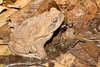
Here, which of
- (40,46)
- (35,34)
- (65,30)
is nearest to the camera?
(35,34)

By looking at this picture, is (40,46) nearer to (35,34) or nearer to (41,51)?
(41,51)

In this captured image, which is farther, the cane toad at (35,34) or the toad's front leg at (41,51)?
the toad's front leg at (41,51)

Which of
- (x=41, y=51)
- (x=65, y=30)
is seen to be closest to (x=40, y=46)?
(x=41, y=51)

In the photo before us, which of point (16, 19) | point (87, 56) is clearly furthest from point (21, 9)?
point (87, 56)

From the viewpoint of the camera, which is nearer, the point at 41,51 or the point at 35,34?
the point at 35,34

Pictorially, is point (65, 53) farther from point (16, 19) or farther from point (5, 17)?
point (5, 17)
